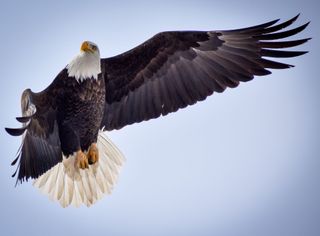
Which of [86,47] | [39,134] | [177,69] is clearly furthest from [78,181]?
[177,69]

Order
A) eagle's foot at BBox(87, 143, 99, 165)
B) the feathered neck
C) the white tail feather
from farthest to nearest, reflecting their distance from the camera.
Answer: the white tail feather → eagle's foot at BBox(87, 143, 99, 165) → the feathered neck

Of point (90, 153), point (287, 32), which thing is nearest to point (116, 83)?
point (90, 153)

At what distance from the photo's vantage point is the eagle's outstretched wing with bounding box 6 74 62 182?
5922 millimetres

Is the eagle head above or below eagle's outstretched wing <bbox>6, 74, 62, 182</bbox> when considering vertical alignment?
above

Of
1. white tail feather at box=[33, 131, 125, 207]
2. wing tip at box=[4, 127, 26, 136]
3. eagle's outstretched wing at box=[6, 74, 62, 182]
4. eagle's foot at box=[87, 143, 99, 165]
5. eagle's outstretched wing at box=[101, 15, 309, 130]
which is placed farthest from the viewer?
white tail feather at box=[33, 131, 125, 207]

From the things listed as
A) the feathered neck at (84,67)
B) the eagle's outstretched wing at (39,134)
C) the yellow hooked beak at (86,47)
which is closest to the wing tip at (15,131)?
the eagle's outstretched wing at (39,134)

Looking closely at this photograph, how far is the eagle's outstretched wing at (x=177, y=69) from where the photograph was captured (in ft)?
19.9

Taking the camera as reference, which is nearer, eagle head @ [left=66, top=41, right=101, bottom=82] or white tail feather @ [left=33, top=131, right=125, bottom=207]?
eagle head @ [left=66, top=41, right=101, bottom=82]

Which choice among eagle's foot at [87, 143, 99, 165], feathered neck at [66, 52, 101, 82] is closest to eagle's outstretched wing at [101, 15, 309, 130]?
feathered neck at [66, 52, 101, 82]

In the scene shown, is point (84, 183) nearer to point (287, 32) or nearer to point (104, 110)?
point (104, 110)

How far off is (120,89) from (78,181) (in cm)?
98

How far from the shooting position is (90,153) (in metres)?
6.38

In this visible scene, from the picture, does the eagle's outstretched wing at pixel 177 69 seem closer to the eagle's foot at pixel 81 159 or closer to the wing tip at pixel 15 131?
the eagle's foot at pixel 81 159

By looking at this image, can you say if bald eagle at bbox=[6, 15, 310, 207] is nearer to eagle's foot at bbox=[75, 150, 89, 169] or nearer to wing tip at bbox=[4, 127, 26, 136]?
eagle's foot at bbox=[75, 150, 89, 169]
